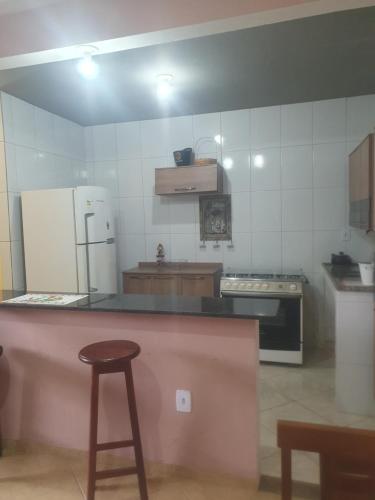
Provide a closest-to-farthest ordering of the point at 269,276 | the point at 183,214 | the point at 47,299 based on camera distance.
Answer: the point at 47,299
the point at 269,276
the point at 183,214

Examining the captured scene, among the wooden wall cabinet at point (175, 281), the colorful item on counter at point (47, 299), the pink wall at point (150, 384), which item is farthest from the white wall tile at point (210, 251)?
the pink wall at point (150, 384)

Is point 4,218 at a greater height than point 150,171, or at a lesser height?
lesser

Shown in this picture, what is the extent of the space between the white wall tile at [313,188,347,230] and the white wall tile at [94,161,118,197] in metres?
2.21

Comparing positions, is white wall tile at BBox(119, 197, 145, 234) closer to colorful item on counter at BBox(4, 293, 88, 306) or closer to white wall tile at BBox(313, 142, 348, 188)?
white wall tile at BBox(313, 142, 348, 188)

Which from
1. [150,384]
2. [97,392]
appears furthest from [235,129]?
[97,392]

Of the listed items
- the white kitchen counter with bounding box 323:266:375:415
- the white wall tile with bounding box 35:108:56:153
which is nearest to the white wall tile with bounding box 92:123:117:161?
the white wall tile with bounding box 35:108:56:153

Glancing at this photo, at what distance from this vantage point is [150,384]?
187 centimetres

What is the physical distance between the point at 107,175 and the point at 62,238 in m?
1.35

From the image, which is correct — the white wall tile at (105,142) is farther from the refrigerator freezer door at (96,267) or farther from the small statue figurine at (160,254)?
the refrigerator freezer door at (96,267)

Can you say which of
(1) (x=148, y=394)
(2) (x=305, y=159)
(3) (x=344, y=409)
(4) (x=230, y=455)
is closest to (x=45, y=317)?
(1) (x=148, y=394)

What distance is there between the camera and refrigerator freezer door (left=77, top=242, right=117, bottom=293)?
3.11 m

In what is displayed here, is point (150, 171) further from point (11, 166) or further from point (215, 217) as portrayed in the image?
point (11, 166)

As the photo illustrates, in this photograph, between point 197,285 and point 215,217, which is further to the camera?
point 215,217

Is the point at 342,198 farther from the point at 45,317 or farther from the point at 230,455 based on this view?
the point at 45,317
